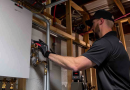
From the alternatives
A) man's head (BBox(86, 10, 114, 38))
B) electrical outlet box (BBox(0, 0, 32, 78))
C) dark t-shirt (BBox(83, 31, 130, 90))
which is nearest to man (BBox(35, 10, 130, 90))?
dark t-shirt (BBox(83, 31, 130, 90))

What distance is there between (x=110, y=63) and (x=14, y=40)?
1.97 feet

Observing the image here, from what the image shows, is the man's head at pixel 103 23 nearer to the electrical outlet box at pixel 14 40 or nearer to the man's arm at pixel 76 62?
the man's arm at pixel 76 62

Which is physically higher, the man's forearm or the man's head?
the man's head

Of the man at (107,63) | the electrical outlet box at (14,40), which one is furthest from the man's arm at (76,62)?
the electrical outlet box at (14,40)

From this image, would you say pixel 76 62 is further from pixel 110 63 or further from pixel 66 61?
pixel 110 63

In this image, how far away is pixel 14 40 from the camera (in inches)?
31.0

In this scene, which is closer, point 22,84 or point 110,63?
point 110,63

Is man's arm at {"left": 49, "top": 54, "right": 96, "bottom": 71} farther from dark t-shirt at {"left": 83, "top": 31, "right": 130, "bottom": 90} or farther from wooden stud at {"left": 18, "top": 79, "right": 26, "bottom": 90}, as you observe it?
wooden stud at {"left": 18, "top": 79, "right": 26, "bottom": 90}

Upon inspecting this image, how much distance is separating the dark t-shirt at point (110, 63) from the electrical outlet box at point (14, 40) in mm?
393

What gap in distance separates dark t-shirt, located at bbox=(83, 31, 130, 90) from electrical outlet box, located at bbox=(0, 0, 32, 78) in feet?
1.29

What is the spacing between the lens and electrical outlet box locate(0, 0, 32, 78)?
721 millimetres

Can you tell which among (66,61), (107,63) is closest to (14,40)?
(66,61)

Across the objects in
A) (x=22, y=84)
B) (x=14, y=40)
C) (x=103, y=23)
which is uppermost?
(x=103, y=23)

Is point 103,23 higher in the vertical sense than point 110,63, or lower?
higher
